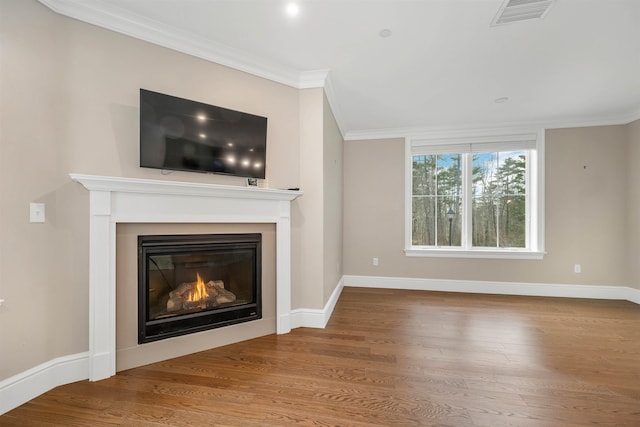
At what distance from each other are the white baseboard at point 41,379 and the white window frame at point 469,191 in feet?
13.0

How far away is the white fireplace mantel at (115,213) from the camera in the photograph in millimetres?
1823

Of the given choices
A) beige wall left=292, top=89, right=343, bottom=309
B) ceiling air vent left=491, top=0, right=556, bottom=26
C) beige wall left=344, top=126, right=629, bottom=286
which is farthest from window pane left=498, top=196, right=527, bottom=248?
beige wall left=292, top=89, right=343, bottom=309

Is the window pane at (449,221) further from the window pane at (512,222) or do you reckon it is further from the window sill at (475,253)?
the window pane at (512,222)

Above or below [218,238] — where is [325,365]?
below

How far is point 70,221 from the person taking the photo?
1.81 metres

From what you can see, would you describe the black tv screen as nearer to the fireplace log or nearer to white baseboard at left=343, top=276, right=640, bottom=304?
the fireplace log

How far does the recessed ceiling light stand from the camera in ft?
6.06

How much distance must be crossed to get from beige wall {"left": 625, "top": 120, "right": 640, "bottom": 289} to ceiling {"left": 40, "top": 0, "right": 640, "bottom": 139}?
47cm

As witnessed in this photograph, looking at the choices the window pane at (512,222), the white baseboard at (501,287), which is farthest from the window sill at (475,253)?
the white baseboard at (501,287)

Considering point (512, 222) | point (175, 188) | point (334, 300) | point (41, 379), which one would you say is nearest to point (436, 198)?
point (512, 222)

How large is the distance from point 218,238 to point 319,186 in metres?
1.09

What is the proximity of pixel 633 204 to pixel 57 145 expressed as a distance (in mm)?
6330

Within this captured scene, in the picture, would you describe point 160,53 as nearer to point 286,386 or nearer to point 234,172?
point 234,172

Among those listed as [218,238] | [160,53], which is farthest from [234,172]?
[160,53]
